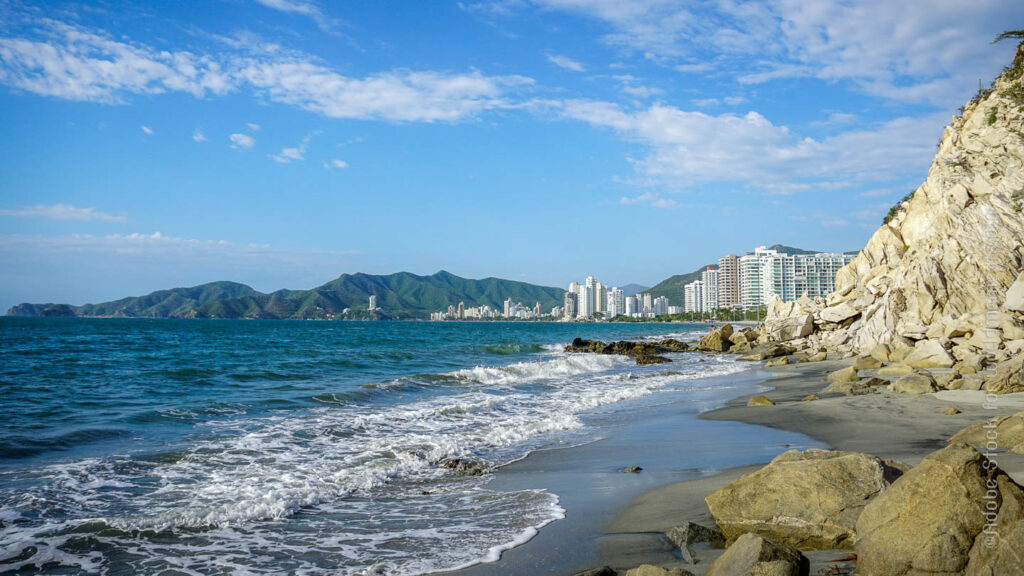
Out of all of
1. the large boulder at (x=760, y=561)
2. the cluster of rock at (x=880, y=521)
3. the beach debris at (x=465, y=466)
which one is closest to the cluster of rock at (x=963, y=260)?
the beach debris at (x=465, y=466)

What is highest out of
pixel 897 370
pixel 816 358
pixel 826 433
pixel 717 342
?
pixel 897 370

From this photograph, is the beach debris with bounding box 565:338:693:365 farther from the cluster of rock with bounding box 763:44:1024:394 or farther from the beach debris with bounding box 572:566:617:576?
the beach debris with bounding box 572:566:617:576

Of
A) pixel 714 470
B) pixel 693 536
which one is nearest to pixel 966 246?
pixel 714 470

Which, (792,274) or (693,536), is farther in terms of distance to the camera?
(792,274)

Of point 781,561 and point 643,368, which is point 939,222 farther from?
point 781,561

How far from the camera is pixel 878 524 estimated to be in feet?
14.6

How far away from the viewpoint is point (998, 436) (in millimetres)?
7719

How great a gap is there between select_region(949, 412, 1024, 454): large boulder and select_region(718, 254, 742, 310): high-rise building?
175506 millimetres

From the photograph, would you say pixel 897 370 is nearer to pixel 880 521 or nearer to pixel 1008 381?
pixel 1008 381

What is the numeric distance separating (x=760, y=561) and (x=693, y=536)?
1.54 m

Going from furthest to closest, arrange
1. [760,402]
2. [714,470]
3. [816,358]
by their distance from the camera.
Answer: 1. [816,358]
2. [760,402]
3. [714,470]

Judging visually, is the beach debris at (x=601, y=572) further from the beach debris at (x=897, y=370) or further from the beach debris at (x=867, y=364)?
the beach debris at (x=867, y=364)

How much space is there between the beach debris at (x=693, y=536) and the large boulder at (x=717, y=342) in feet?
133

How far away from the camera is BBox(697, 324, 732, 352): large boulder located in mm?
44281
